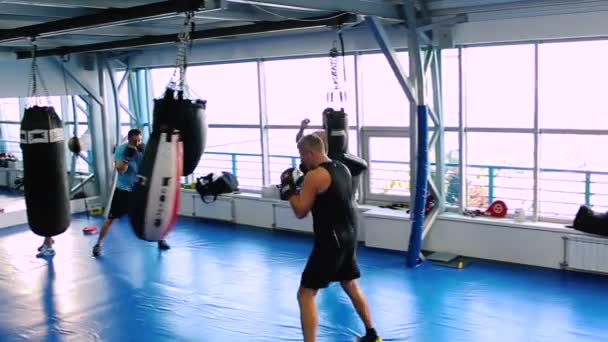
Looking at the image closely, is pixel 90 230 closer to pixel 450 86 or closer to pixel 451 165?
pixel 451 165

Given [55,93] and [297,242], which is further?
[55,93]

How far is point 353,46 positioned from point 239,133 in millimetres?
2417

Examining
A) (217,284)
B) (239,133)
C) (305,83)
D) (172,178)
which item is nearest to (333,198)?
(172,178)

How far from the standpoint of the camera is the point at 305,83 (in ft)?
26.1

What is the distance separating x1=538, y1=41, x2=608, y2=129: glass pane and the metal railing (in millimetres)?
535

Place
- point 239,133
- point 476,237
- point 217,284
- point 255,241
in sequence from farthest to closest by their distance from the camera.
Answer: point 239,133
point 255,241
point 476,237
point 217,284

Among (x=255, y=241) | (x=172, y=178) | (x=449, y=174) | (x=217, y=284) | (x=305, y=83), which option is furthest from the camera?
(x=305, y=83)

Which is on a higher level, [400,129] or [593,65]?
[593,65]

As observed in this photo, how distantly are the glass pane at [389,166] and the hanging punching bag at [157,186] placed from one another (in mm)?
3978

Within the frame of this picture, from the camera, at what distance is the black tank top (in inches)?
149

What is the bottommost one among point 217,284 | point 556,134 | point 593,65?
point 217,284

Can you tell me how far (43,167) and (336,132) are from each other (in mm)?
2370

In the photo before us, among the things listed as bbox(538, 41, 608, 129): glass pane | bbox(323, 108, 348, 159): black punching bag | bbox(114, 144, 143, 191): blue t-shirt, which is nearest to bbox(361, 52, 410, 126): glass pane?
bbox(538, 41, 608, 129): glass pane

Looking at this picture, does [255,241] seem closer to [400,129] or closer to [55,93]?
[400,129]
